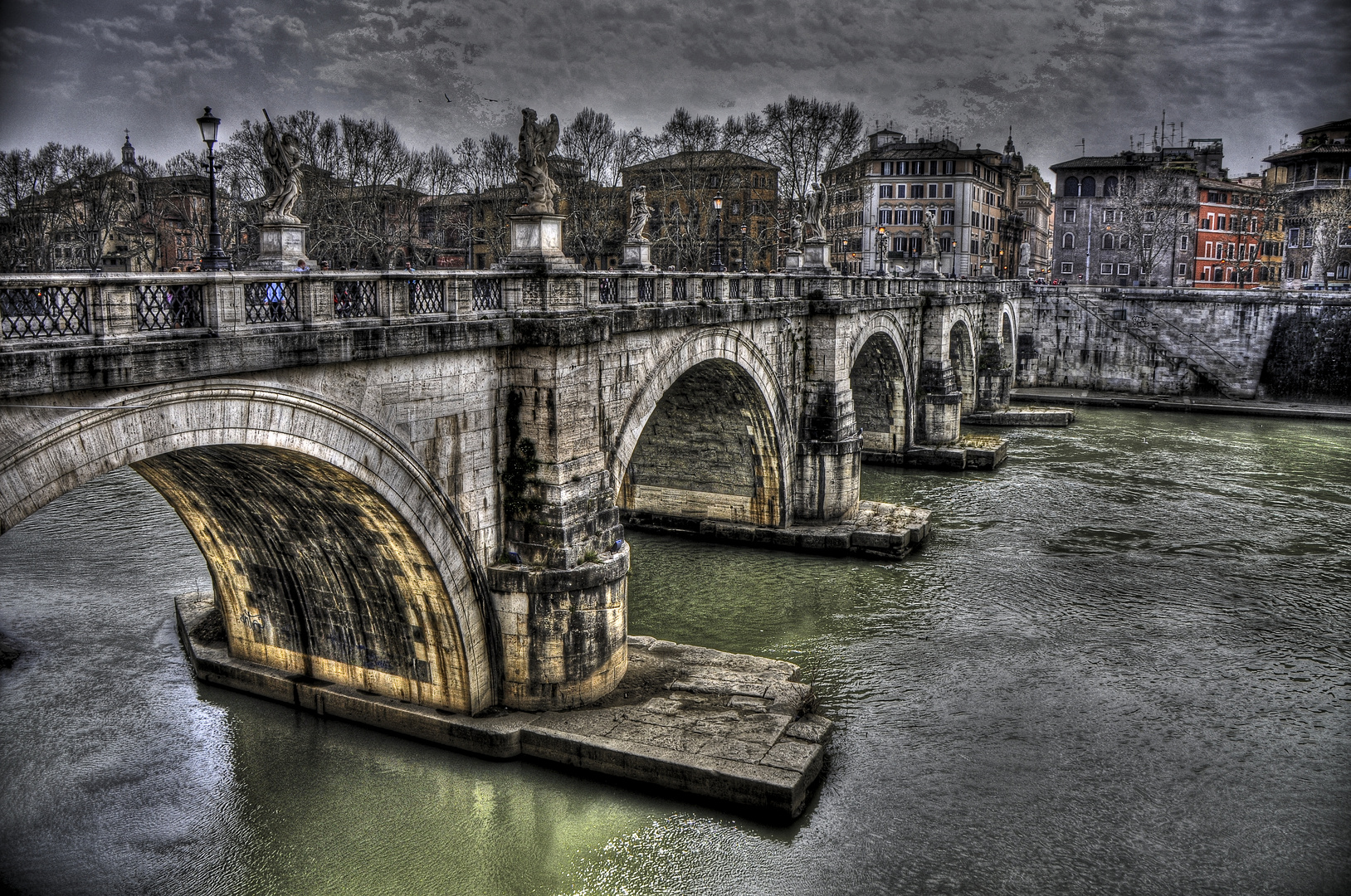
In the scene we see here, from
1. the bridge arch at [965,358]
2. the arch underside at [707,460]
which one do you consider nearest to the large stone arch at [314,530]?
the arch underside at [707,460]

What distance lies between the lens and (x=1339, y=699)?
46.9ft

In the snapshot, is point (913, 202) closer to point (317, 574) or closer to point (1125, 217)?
point (1125, 217)

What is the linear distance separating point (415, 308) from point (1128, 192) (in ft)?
199

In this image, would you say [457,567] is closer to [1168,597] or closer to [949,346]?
[1168,597]

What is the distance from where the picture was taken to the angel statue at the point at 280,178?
31.7 ft

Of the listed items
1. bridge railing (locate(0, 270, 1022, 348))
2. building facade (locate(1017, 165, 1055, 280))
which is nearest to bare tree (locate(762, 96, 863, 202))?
bridge railing (locate(0, 270, 1022, 348))

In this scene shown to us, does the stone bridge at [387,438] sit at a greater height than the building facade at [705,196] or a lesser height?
lesser

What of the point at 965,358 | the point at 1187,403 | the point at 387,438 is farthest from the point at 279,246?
the point at 1187,403

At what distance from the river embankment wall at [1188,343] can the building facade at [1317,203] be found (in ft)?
21.5

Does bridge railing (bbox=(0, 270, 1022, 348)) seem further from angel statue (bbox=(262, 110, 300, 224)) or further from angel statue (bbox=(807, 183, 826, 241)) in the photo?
angel statue (bbox=(807, 183, 826, 241))

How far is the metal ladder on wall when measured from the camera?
4553cm

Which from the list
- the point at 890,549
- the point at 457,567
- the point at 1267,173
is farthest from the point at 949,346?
the point at 1267,173

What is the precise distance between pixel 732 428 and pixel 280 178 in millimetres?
12322

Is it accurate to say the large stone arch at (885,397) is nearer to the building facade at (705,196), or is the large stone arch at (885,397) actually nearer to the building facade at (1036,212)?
→ the building facade at (705,196)
